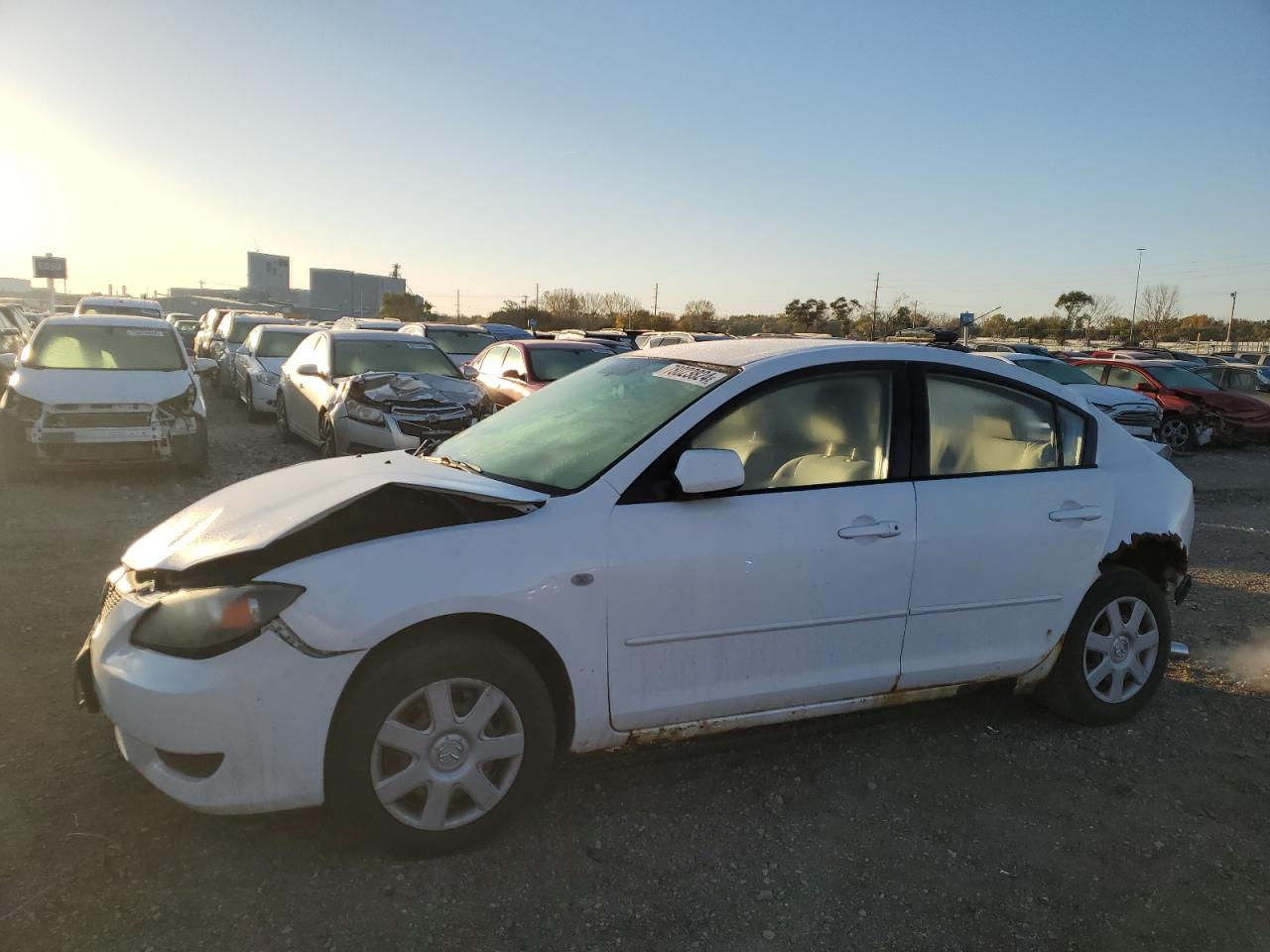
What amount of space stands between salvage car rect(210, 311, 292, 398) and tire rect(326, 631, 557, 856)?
15026 millimetres

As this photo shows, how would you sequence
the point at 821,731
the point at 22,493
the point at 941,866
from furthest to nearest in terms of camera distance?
the point at 22,493 < the point at 821,731 < the point at 941,866

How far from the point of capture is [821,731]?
3809 millimetres

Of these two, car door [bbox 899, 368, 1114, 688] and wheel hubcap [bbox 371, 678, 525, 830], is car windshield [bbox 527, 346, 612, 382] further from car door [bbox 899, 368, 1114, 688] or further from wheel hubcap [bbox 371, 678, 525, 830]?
wheel hubcap [bbox 371, 678, 525, 830]

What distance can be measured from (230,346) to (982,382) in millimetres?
17028

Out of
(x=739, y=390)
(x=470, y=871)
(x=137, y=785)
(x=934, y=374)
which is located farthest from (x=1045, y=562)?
(x=137, y=785)

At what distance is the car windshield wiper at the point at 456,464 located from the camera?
348 centimetres

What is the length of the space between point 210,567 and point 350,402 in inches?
256

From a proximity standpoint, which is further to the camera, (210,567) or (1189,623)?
(1189,623)

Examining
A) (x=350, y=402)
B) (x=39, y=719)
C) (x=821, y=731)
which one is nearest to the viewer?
(x=39, y=719)

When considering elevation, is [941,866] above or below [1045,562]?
below

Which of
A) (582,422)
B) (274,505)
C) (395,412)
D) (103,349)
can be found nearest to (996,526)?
(582,422)

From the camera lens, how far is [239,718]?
98.4 inches

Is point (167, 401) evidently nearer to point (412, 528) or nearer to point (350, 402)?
point (350, 402)

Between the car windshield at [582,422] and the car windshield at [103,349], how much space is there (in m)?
6.61
